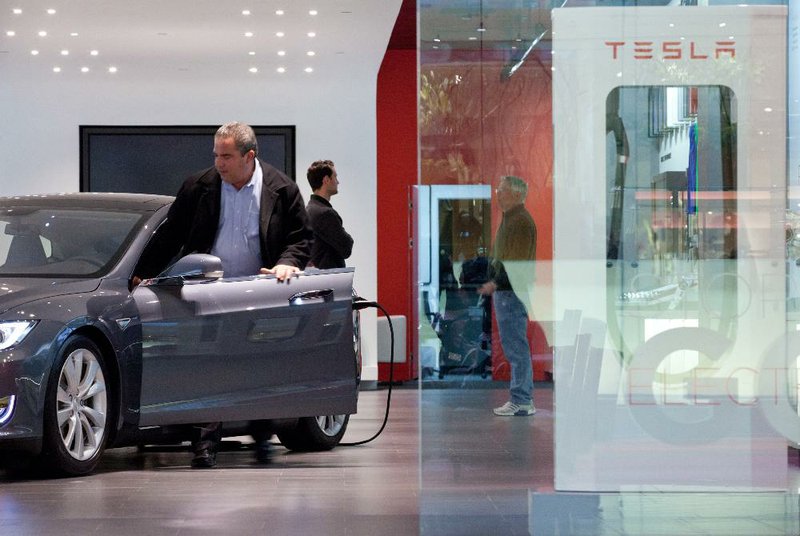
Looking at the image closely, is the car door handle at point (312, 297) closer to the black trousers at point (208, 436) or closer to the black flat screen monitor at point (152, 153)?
the black trousers at point (208, 436)

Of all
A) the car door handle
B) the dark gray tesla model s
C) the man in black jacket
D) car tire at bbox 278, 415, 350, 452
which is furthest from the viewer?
car tire at bbox 278, 415, 350, 452

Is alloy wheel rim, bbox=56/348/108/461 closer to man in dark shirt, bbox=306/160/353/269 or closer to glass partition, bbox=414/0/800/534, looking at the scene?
glass partition, bbox=414/0/800/534

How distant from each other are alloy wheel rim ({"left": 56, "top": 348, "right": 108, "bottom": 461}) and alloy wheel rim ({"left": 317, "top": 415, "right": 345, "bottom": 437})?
51.8 inches

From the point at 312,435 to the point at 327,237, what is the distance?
167 cm

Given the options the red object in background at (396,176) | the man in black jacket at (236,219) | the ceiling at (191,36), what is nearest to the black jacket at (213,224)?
the man in black jacket at (236,219)

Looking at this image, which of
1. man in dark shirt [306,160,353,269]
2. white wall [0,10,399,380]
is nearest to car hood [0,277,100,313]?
man in dark shirt [306,160,353,269]

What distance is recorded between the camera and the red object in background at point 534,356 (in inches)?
138

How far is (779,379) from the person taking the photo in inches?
140

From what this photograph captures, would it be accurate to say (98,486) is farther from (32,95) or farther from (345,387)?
(32,95)

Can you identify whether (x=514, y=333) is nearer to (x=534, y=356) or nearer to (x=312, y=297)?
(x=534, y=356)

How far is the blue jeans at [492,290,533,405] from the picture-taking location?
11.5 ft

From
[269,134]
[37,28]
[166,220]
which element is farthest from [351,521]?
[269,134]

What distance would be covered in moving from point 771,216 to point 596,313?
53 cm

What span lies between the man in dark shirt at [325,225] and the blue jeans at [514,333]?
4.22 m
